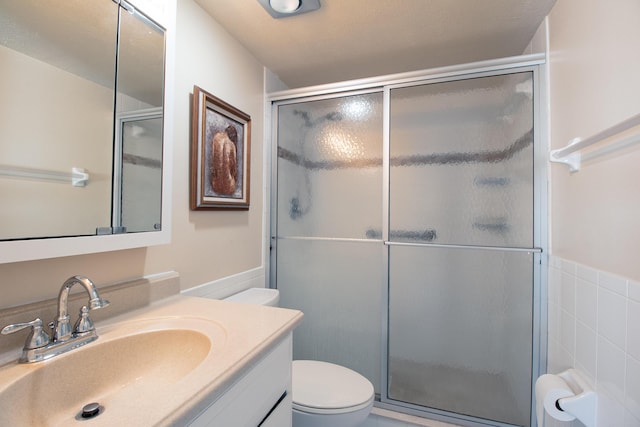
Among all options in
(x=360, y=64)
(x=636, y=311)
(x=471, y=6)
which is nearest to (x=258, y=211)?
(x=360, y=64)

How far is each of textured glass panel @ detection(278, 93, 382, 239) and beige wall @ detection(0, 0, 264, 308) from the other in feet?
0.65

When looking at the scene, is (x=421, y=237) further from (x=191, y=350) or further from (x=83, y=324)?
(x=83, y=324)

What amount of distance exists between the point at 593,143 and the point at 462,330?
1074mm

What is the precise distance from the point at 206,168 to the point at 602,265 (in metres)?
1.66

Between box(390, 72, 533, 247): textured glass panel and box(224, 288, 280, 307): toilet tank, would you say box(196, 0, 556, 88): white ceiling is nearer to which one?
box(390, 72, 533, 247): textured glass panel

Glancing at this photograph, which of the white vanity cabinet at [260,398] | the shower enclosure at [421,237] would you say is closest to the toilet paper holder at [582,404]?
the shower enclosure at [421,237]

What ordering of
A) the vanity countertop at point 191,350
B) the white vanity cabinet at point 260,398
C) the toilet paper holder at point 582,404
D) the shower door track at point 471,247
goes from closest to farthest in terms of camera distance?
the vanity countertop at point 191,350
the white vanity cabinet at point 260,398
the toilet paper holder at point 582,404
the shower door track at point 471,247

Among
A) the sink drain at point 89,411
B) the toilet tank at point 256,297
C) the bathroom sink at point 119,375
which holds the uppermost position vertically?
the bathroom sink at point 119,375

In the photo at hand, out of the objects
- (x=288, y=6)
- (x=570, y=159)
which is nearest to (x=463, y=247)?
(x=570, y=159)

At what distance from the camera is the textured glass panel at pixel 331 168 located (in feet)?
5.75

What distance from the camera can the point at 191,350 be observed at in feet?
2.76

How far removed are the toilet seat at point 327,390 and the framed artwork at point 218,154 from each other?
0.96 m

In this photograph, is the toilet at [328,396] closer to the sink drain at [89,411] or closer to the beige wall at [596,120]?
the sink drain at [89,411]

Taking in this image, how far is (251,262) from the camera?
1.84 metres
